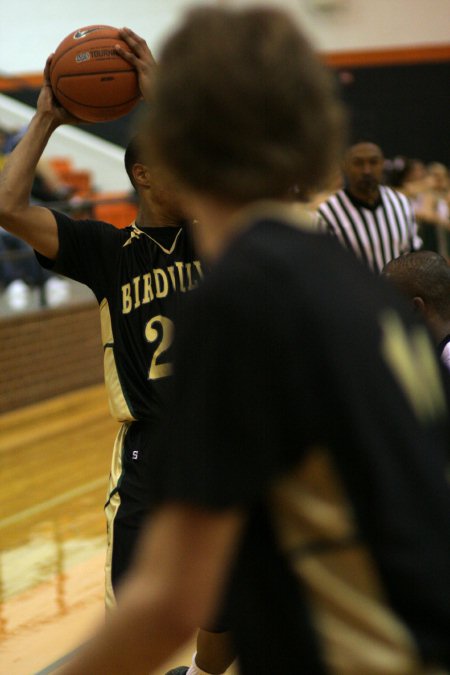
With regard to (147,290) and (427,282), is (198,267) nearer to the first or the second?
(147,290)

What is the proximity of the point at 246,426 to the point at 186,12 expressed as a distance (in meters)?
0.48

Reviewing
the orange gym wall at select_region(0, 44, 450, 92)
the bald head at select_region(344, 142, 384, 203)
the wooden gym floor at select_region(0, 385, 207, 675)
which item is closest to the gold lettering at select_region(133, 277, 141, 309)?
the wooden gym floor at select_region(0, 385, 207, 675)

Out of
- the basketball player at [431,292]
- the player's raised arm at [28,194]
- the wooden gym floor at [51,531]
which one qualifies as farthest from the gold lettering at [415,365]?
the wooden gym floor at [51,531]

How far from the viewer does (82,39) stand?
3346mm

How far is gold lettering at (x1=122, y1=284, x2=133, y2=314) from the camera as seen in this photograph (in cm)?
311

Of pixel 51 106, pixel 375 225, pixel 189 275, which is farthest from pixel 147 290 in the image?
pixel 375 225

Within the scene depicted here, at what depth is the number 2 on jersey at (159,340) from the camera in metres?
3.05

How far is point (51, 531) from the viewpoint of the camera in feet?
18.9

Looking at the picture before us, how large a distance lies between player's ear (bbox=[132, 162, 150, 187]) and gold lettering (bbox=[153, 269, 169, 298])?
281 millimetres

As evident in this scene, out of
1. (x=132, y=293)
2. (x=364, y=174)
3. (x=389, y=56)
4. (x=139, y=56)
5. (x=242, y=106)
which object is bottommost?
(x=389, y=56)

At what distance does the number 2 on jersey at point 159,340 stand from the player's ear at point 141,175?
0.43m

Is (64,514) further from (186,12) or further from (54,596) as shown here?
(186,12)

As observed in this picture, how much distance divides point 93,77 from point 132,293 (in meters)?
0.70

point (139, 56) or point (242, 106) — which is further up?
point (242, 106)
